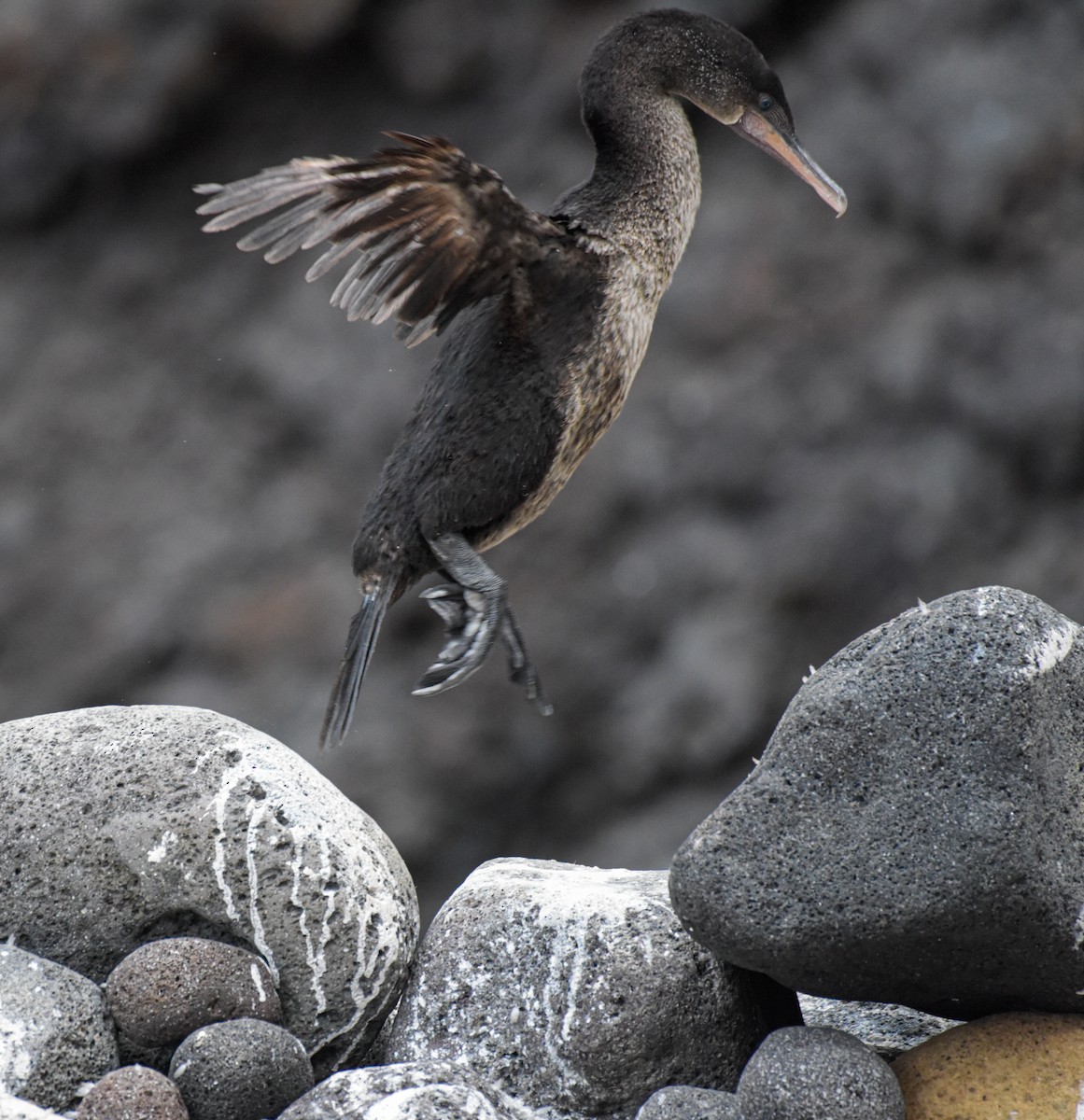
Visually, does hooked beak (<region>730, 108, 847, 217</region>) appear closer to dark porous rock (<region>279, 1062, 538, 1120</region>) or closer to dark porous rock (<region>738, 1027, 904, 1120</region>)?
dark porous rock (<region>738, 1027, 904, 1120</region>)

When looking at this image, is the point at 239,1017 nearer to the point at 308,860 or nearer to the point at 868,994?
the point at 308,860

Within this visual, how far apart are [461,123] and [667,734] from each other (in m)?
3.11

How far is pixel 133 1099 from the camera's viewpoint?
10.8ft

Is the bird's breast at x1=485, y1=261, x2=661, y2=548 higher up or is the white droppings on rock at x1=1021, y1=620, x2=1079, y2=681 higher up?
the bird's breast at x1=485, y1=261, x2=661, y2=548

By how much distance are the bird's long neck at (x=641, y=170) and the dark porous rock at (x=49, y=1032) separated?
80.7 inches

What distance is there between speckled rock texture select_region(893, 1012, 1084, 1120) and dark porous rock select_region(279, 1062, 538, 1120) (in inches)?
34.6

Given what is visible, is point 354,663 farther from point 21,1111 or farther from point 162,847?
point 21,1111

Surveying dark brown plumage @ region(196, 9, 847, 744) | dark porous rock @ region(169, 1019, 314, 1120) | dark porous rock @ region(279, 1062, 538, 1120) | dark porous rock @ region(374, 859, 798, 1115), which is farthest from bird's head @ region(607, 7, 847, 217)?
dark porous rock @ region(169, 1019, 314, 1120)

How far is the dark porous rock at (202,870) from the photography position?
373 cm

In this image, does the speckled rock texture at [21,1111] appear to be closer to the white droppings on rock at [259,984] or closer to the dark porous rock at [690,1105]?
the white droppings on rock at [259,984]

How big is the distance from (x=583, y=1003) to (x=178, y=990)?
872 millimetres

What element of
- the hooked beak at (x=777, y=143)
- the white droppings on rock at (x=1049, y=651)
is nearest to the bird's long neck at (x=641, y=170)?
the hooked beak at (x=777, y=143)

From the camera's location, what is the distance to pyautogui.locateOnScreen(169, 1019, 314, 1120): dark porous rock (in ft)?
11.2

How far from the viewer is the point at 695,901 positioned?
3379mm
